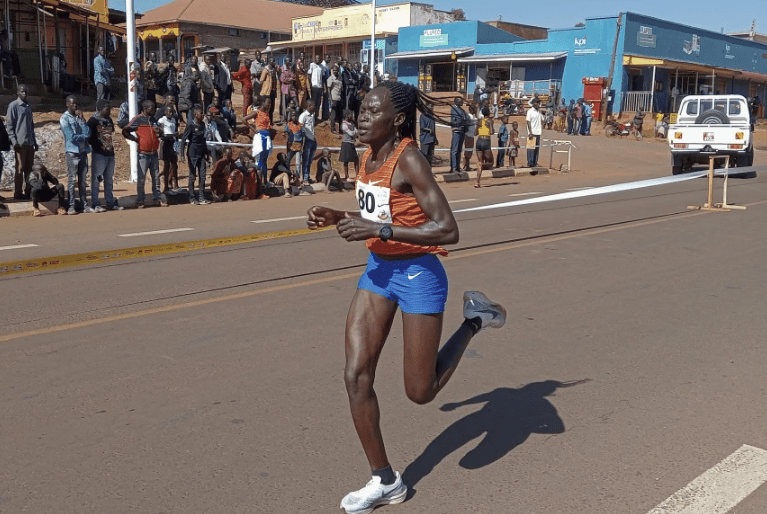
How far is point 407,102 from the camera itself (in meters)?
3.57


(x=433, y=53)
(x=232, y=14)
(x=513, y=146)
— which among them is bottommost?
(x=513, y=146)

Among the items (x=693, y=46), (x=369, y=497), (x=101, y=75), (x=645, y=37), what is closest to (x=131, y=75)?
(x=101, y=75)

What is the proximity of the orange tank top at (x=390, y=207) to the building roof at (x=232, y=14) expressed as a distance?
49.7 m

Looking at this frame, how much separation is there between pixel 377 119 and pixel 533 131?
798 inches

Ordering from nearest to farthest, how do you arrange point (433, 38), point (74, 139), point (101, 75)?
point (74, 139) < point (101, 75) < point (433, 38)

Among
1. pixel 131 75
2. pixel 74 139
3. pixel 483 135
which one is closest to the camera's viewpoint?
pixel 74 139

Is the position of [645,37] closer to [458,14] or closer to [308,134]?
[458,14]

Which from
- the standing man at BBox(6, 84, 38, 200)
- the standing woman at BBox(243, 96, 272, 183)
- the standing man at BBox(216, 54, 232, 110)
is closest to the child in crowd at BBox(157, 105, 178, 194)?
the standing woman at BBox(243, 96, 272, 183)

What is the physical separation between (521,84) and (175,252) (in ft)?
132

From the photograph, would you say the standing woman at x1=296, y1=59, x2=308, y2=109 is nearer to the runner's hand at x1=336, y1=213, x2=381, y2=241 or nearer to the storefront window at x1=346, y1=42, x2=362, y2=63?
the runner's hand at x1=336, y1=213, x2=381, y2=241

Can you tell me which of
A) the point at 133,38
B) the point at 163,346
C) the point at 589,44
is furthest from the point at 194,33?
the point at 163,346

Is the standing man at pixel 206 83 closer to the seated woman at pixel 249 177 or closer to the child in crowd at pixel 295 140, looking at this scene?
the child in crowd at pixel 295 140

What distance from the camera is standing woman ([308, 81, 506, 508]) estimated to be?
332cm

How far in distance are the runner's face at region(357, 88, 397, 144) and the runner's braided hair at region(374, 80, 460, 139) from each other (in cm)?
3
